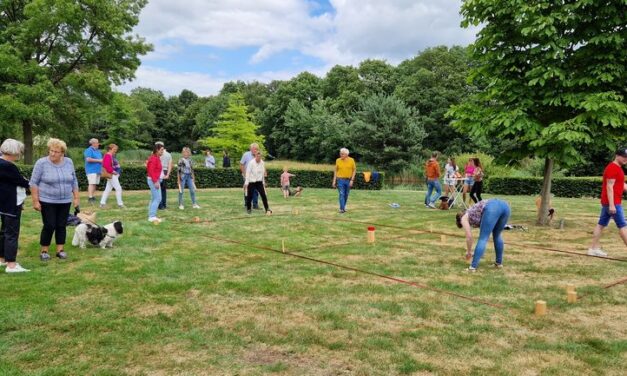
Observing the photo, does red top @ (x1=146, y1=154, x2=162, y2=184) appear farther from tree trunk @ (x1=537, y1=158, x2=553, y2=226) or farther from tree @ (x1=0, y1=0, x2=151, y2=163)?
tree @ (x1=0, y1=0, x2=151, y2=163)

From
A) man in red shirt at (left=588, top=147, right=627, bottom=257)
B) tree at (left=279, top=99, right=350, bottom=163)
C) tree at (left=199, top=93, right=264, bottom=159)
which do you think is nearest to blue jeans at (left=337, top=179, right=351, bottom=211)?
man in red shirt at (left=588, top=147, right=627, bottom=257)

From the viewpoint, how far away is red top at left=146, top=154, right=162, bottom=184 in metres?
10.3

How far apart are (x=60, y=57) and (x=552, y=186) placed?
86.1ft

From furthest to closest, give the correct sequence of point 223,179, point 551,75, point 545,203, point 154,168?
1. point 223,179
2. point 545,203
3. point 154,168
4. point 551,75

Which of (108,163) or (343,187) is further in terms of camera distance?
(343,187)

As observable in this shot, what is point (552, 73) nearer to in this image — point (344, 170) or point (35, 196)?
point (344, 170)

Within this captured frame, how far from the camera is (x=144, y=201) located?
14.6 meters

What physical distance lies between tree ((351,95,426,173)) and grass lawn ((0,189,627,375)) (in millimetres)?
25252

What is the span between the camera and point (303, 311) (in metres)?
4.75

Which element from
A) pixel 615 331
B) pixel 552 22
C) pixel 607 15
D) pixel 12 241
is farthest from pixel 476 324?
pixel 607 15

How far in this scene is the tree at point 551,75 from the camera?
31.6 feet

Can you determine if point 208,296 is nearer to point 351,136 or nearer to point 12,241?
point 12,241

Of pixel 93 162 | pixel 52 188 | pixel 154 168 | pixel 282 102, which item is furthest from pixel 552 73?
pixel 282 102

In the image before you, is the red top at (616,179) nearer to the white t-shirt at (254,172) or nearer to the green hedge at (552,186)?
the white t-shirt at (254,172)
